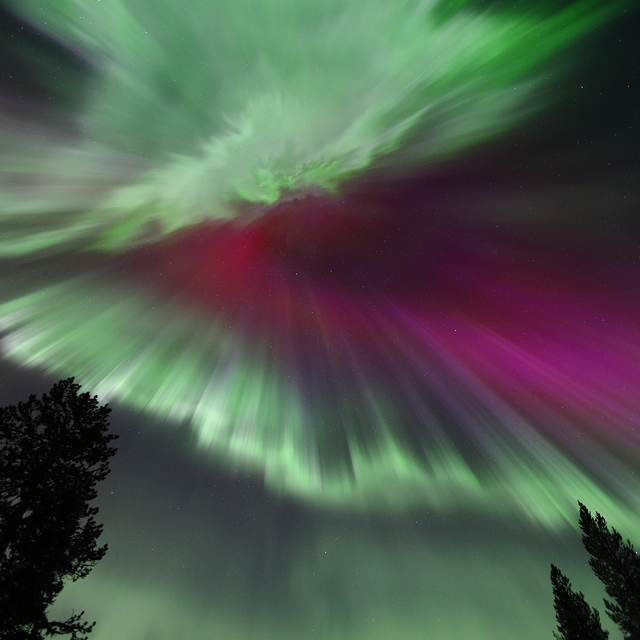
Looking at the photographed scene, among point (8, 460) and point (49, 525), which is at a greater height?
Answer: point (8, 460)

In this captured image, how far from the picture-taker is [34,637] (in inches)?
404

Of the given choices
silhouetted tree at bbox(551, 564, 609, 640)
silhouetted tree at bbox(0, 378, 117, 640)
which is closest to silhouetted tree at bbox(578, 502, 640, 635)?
silhouetted tree at bbox(551, 564, 609, 640)

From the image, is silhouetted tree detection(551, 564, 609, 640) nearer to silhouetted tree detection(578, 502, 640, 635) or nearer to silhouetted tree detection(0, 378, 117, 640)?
silhouetted tree detection(578, 502, 640, 635)

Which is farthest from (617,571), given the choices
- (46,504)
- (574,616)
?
(46,504)

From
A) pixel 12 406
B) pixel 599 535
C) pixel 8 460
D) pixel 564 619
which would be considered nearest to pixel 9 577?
pixel 8 460

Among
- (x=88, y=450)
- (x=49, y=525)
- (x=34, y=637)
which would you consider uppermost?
(x=88, y=450)

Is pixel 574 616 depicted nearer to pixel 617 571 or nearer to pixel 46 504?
pixel 617 571

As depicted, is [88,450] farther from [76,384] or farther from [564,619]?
[564,619]

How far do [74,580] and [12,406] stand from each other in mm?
6496

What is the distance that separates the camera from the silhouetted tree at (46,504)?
422 inches

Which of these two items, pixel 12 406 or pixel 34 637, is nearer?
pixel 34 637

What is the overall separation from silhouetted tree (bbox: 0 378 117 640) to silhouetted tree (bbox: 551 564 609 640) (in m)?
40.2

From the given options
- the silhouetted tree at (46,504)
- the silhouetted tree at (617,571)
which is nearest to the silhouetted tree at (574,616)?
the silhouetted tree at (617,571)

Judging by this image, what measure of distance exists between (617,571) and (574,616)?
5.79m
